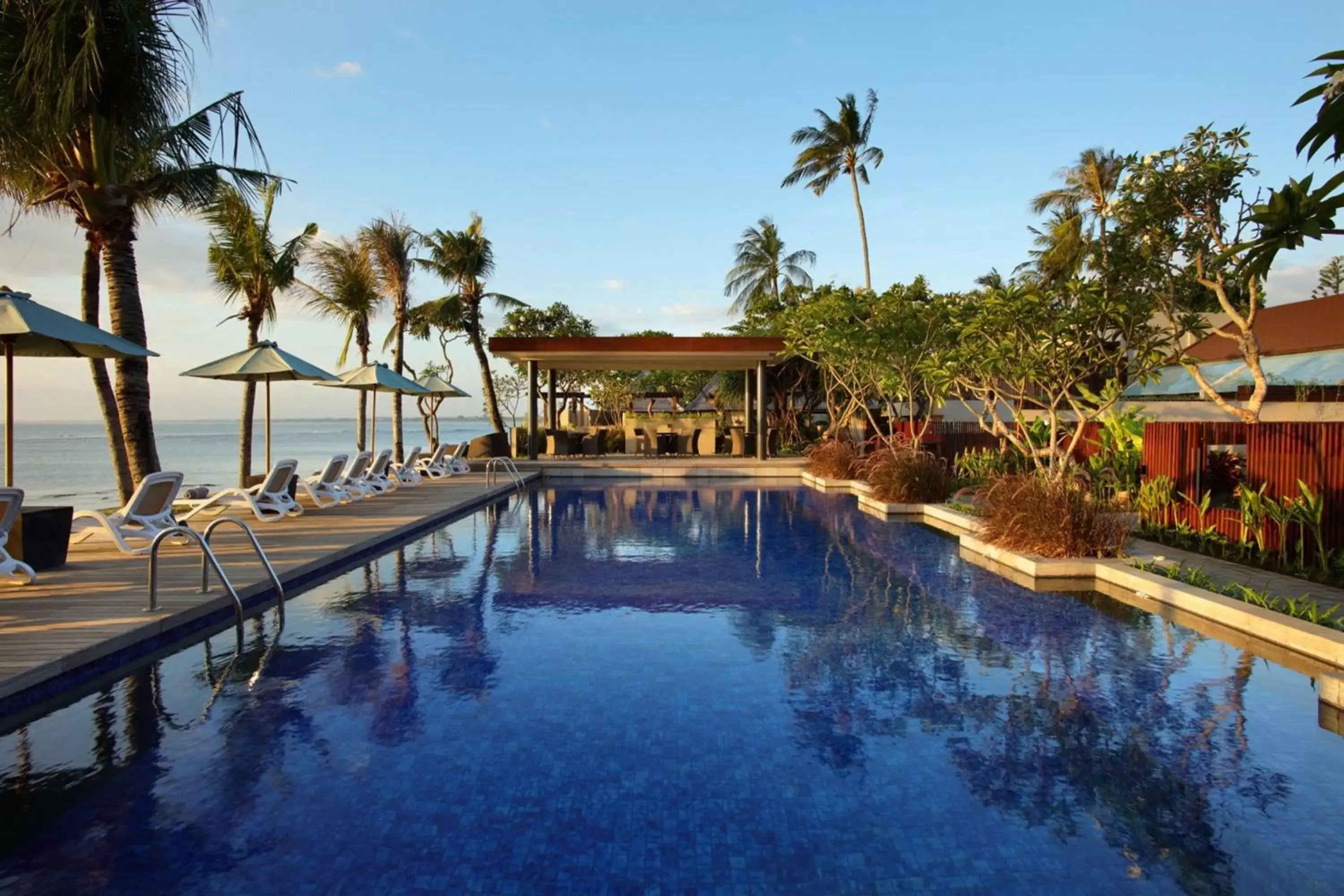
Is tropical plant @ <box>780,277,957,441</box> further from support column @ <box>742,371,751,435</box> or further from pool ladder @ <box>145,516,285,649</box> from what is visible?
pool ladder @ <box>145,516,285,649</box>

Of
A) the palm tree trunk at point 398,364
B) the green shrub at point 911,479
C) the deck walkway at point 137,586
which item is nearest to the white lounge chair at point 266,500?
the deck walkway at point 137,586

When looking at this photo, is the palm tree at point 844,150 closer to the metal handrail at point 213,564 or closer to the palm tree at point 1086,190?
the palm tree at point 1086,190

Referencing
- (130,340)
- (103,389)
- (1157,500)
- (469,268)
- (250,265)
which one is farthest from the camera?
(469,268)

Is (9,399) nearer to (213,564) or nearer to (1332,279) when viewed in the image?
(213,564)

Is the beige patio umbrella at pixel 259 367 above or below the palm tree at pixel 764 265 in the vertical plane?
below

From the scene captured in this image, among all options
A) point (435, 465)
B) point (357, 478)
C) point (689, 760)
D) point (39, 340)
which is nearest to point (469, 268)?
point (435, 465)

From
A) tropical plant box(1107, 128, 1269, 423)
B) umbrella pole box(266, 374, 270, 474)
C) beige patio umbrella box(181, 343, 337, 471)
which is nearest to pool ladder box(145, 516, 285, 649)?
beige patio umbrella box(181, 343, 337, 471)

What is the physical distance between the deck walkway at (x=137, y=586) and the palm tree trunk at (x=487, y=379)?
14475mm

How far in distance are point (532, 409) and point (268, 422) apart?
775cm

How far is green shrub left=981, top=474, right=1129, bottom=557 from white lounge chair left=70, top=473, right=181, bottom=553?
828cm

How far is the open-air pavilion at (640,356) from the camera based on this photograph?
19469mm

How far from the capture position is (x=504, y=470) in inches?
768

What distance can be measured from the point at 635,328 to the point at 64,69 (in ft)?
132

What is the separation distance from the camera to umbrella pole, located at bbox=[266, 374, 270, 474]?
485 inches
